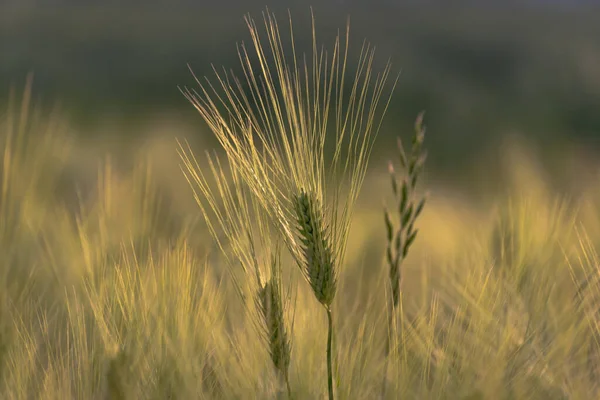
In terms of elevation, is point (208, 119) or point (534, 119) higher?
point (208, 119)

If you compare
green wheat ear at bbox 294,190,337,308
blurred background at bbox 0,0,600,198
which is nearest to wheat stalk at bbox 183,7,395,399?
green wheat ear at bbox 294,190,337,308

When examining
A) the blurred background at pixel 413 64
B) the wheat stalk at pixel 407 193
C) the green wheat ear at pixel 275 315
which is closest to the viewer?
the wheat stalk at pixel 407 193

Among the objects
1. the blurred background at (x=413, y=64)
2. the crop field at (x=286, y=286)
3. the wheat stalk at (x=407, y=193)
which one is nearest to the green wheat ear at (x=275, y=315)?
the crop field at (x=286, y=286)

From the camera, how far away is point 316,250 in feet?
1.40

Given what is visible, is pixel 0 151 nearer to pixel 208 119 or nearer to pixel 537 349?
pixel 208 119

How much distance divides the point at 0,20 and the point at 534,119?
5.96 m

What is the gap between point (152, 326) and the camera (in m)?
0.61

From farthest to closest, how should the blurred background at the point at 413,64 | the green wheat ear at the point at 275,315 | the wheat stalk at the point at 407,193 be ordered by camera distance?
the blurred background at the point at 413,64
the green wheat ear at the point at 275,315
the wheat stalk at the point at 407,193

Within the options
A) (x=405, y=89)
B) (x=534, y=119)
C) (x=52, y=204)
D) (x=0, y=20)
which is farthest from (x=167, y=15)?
(x=52, y=204)

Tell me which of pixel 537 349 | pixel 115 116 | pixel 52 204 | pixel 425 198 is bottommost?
pixel 115 116

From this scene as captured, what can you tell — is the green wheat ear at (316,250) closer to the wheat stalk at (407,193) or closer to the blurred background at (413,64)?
the wheat stalk at (407,193)

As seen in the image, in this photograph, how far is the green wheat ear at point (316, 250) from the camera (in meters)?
0.42

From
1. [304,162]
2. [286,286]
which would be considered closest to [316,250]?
[304,162]

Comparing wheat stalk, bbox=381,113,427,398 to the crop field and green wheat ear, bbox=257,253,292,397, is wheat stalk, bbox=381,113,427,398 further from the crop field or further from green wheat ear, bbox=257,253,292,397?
green wheat ear, bbox=257,253,292,397
